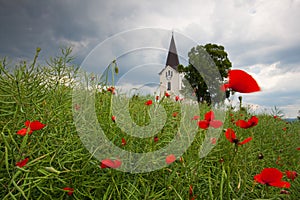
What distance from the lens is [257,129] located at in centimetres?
360

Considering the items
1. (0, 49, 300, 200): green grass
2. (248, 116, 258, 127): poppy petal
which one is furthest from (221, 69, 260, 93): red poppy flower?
(0, 49, 300, 200): green grass

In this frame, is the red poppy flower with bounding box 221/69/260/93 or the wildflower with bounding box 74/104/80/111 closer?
the red poppy flower with bounding box 221/69/260/93

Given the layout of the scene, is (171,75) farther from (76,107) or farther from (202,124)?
(202,124)

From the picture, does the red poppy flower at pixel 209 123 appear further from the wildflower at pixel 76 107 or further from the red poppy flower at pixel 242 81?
the wildflower at pixel 76 107

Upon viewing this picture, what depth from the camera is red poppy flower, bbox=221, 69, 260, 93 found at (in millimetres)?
1012

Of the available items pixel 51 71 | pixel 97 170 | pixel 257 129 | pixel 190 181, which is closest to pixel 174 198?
pixel 190 181

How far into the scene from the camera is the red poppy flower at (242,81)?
1.01m

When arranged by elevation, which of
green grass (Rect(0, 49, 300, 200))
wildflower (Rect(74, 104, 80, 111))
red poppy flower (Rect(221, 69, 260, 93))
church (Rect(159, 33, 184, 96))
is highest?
church (Rect(159, 33, 184, 96))

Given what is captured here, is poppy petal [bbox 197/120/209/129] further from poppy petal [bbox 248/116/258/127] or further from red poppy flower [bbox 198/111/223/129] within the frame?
poppy petal [bbox 248/116/258/127]

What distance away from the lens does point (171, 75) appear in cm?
291

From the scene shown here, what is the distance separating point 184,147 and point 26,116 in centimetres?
109

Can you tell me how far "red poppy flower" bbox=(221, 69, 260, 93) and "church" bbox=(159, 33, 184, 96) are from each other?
1235mm

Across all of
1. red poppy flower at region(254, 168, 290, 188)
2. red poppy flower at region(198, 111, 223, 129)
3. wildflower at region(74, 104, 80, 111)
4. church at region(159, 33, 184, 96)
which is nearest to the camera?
red poppy flower at region(254, 168, 290, 188)

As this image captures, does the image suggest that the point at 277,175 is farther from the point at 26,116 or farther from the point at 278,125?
the point at 278,125
